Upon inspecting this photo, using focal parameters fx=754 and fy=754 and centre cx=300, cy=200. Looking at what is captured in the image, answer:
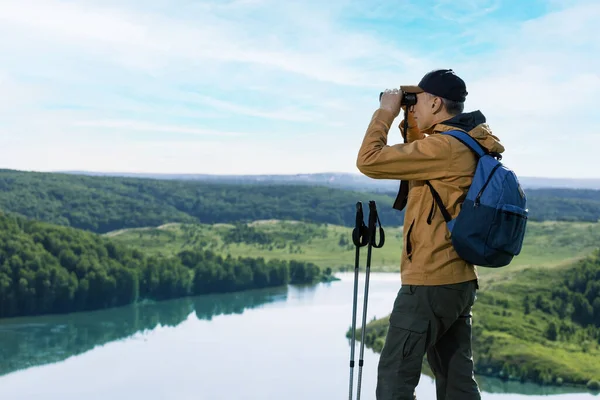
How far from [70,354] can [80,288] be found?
8.28 meters

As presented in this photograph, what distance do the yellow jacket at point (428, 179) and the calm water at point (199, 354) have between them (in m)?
23.8

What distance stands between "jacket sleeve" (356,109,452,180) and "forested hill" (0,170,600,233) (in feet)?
237

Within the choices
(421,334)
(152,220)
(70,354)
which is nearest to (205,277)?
(70,354)

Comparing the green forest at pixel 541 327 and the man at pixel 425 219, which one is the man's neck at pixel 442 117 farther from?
the green forest at pixel 541 327

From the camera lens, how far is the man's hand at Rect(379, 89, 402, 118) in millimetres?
2469

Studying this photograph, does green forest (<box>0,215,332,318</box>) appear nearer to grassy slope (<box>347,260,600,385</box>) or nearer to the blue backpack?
grassy slope (<box>347,260,600,385</box>)

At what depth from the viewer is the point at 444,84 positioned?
245 centimetres

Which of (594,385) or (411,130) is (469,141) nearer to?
(411,130)

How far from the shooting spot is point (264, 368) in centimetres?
3422

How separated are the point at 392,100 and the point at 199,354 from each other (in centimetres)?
3503

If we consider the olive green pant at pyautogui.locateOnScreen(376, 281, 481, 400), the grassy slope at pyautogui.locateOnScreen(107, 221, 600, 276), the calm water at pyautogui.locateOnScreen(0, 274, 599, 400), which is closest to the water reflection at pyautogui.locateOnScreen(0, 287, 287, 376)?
the calm water at pyautogui.locateOnScreen(0, 274, 599, 400)

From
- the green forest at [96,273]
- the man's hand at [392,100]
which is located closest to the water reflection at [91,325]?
the green forest at [96,273]

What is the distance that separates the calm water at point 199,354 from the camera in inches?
1170

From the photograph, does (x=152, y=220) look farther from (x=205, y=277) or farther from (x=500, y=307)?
(x=500, y=307)
